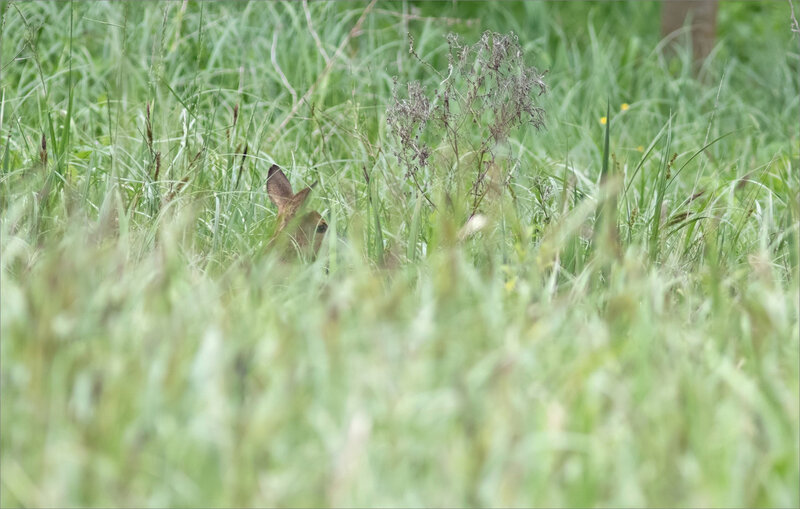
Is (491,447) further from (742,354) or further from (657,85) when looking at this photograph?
(657,85)

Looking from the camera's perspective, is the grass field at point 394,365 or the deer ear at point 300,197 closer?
the grass field at point 394,365

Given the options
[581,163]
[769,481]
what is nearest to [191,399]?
[769,481]

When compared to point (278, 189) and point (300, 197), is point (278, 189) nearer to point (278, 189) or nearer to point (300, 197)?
point (278, 189)

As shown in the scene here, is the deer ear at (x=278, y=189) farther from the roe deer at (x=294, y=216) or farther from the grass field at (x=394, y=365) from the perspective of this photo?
the grass field at (x=394, y=365)

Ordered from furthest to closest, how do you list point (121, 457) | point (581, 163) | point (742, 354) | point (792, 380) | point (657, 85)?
1. point (657, 85)
2. point (581, 163)
3. point (742, 354)
4. point (792, 380)
5. point (121, 457)

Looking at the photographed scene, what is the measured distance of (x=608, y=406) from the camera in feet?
4.82

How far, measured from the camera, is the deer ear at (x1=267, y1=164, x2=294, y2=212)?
2521 millimetres

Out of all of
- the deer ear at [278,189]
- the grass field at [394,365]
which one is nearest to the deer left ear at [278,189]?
the deer ear at [278,189]

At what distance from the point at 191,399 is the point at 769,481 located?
770 millimetres

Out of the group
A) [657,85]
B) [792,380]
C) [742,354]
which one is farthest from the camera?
[657,85]

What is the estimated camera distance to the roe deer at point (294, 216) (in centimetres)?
245

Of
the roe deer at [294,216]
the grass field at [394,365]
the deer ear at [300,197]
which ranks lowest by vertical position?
the roe deer at [294,216]

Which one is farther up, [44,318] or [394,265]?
[44,318]

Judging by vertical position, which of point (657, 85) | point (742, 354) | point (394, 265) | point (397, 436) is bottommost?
point (657, 85)
